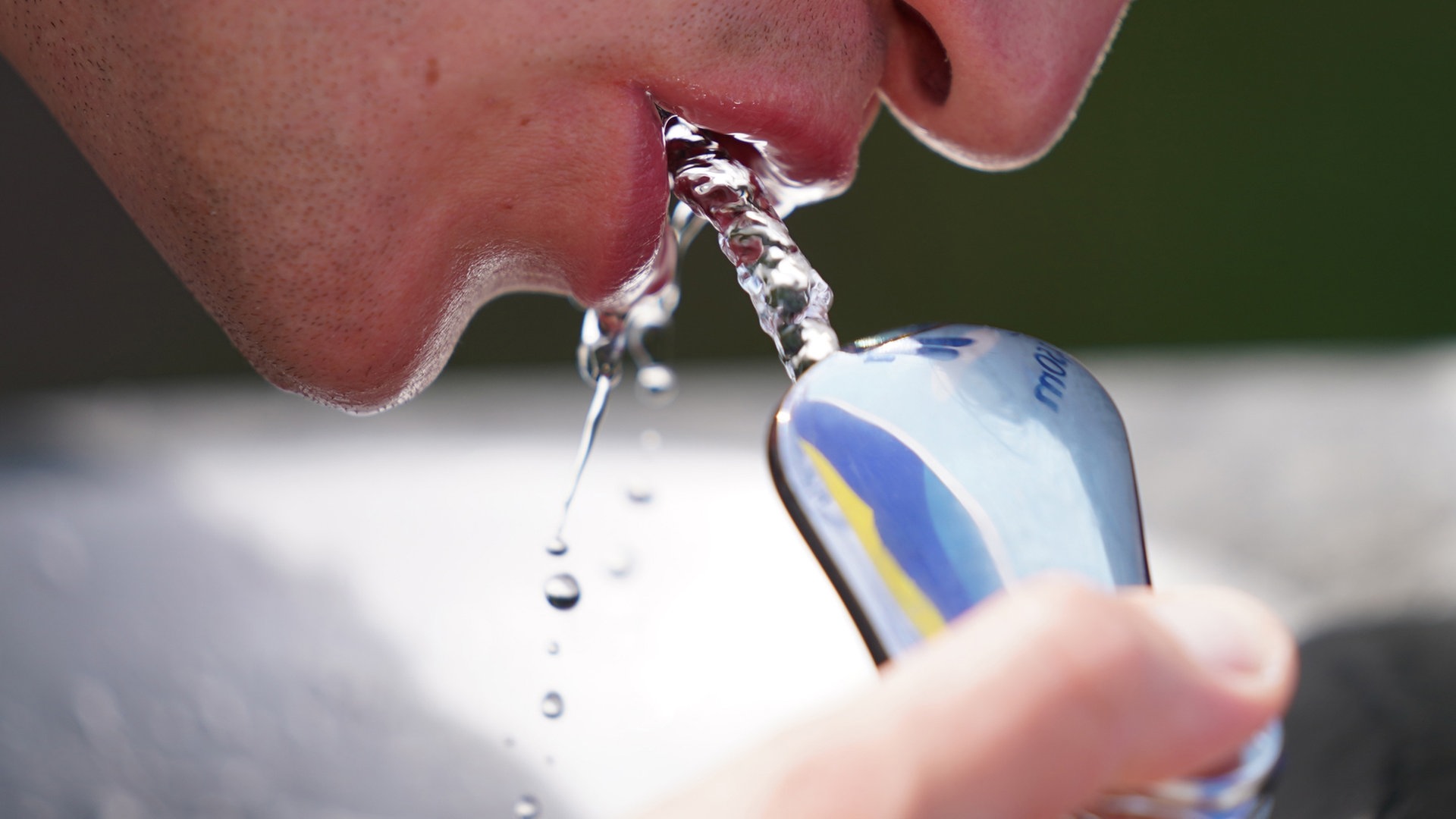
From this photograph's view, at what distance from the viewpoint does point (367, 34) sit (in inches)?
11.8

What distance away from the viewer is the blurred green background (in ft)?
6.63

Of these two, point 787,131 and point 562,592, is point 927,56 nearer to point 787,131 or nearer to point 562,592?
point 787,131

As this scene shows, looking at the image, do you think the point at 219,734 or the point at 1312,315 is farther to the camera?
the point at 1312,315

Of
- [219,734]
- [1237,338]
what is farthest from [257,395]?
[1237,338]

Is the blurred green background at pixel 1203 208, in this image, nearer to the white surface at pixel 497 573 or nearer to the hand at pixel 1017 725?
the white surface at pixel 497 573

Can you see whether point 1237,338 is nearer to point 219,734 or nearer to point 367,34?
point 219,734

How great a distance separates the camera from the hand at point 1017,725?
0.16 metres

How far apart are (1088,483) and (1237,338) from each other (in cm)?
203

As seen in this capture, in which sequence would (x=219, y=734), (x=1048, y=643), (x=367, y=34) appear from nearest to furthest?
1. (x=1048, y=643)
2. (x=367, y=34)
3. (x=219, y=734)

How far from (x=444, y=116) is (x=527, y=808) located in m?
0.43

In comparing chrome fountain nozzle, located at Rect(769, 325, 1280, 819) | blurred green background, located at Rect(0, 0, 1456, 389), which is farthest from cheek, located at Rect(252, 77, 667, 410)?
blurred green background, located at Rect(0, 0, 1456, 389)

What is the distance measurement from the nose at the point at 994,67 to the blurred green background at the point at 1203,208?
1.60 m

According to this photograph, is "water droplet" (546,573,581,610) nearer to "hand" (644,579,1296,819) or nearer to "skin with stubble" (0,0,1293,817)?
"skin with stubble" (0,0,1293,817)

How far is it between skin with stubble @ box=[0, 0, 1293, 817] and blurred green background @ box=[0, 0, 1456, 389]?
63.0 inches
